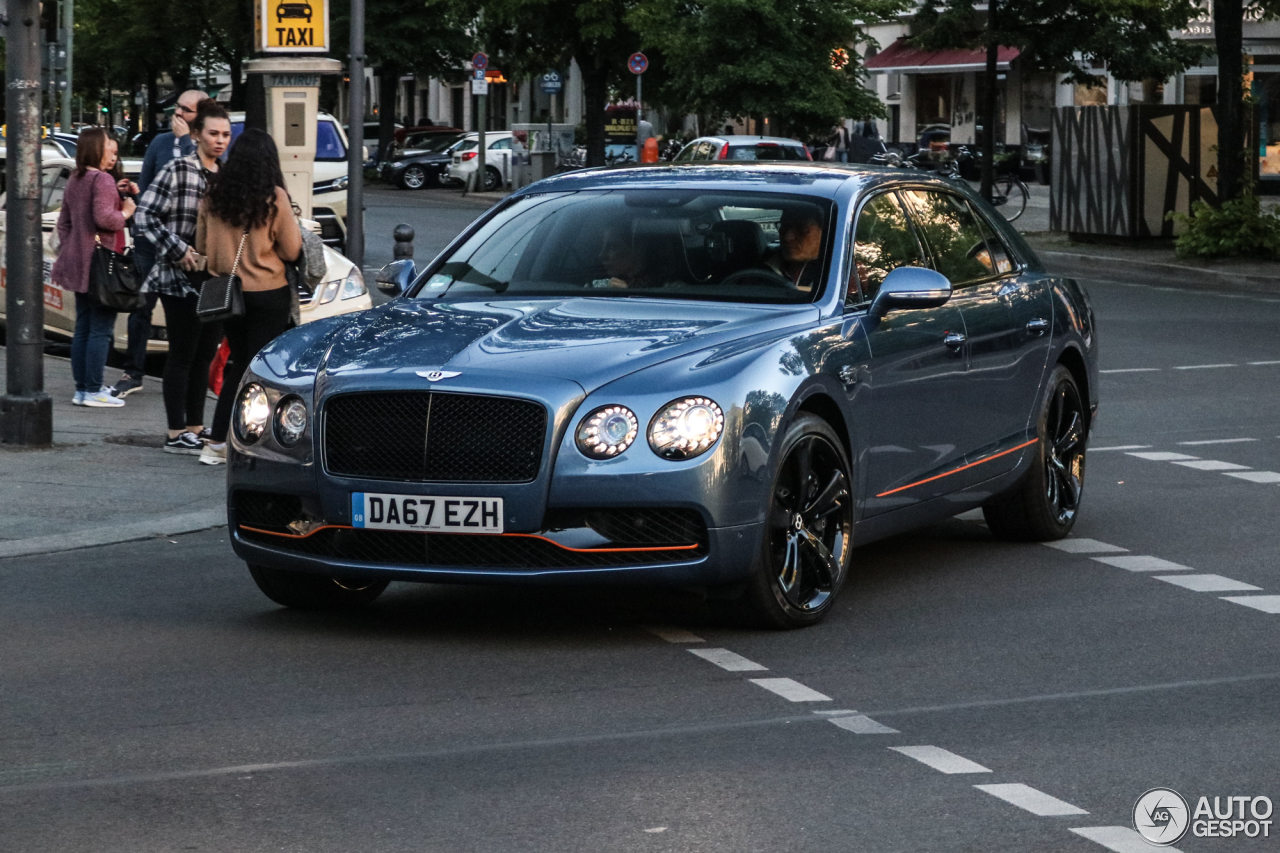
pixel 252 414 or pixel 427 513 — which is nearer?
pixel 427 513

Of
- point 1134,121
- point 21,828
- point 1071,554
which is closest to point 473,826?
point 21,828

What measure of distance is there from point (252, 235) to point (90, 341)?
2.92m

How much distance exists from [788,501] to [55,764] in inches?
102

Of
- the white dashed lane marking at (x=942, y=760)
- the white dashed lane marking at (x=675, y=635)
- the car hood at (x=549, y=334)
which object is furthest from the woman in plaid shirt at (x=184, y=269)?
the white dashed lane marking at (x=942, y=760)

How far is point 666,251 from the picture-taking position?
307 inches

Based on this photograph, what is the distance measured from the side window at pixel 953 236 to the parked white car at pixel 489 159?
1830 inches

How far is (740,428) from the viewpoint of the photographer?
6695mm

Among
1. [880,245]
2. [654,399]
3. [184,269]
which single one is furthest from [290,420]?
[184,269]

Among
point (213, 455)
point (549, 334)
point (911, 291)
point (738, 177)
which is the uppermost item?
point (738, 177)

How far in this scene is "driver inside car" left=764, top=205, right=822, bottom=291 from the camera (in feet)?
25.2

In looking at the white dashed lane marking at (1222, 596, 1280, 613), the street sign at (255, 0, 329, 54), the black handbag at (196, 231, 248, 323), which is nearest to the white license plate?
the white dashed lane marking at (1222, 596, 1280, 613)

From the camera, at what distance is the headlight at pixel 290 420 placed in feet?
22.6

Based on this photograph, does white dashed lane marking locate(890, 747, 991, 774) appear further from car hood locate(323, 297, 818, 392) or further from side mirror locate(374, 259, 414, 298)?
side mirror locate(374, 259, 414, 298)

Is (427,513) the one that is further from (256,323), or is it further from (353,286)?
(353,286)
